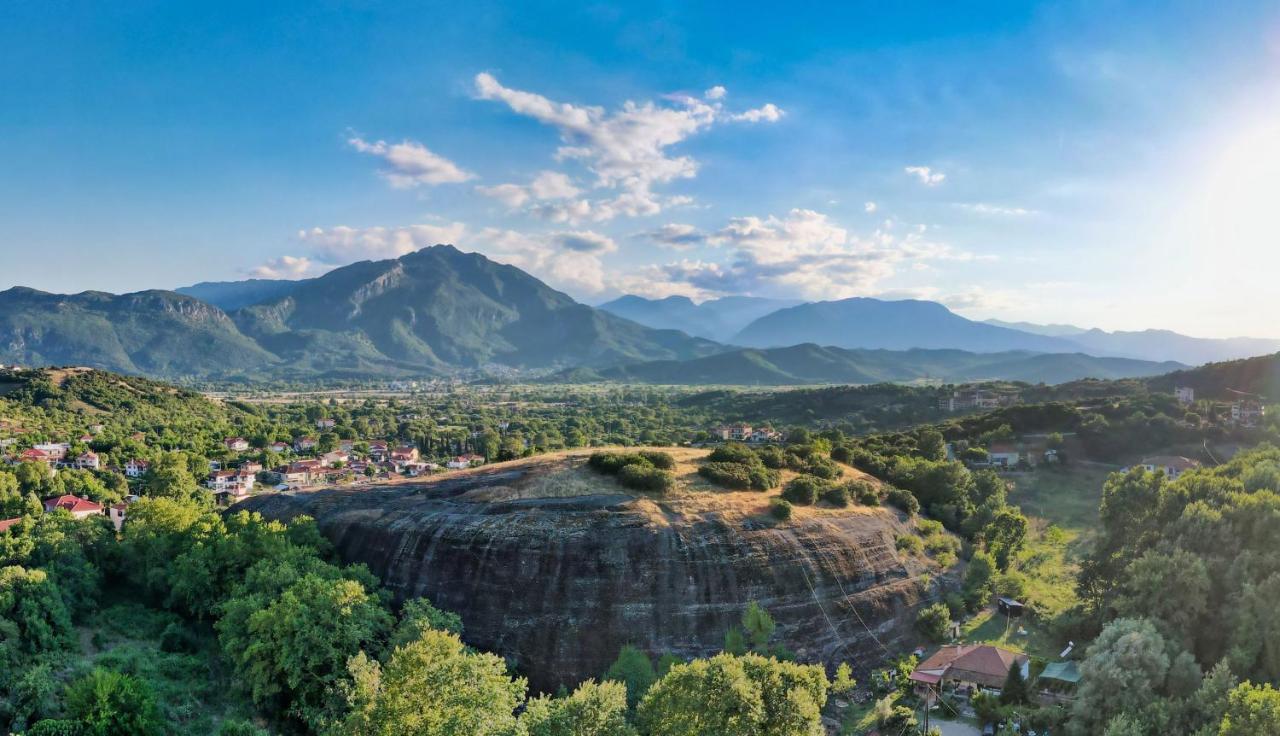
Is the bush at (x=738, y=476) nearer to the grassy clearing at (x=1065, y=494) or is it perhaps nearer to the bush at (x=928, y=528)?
the bush at (x=928, y=528)

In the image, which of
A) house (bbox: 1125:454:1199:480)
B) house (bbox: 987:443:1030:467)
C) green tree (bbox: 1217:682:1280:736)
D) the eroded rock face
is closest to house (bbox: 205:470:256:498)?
the eroded rock face

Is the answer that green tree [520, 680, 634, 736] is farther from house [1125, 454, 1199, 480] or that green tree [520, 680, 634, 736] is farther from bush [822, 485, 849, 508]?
house [1125, 454, 1199, 480]

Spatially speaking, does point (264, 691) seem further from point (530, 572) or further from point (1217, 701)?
point (1217, 701)

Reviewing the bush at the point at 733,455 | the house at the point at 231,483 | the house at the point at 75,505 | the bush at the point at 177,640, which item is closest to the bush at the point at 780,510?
the bush at the point at 733,455

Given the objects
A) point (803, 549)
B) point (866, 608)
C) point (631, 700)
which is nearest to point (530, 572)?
point (631, 700)

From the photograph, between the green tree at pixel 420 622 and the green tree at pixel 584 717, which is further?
the green tree at pixel 420 622
